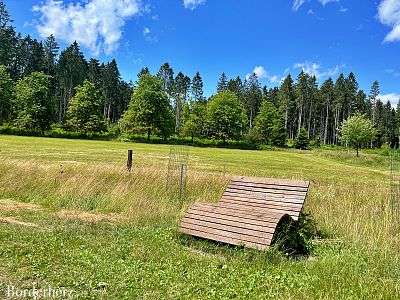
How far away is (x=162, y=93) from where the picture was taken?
6931 cm

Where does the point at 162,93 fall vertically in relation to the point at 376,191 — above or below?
above

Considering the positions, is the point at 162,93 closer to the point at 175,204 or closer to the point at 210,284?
the point at 175,204

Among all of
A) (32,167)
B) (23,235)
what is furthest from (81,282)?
(32,167)

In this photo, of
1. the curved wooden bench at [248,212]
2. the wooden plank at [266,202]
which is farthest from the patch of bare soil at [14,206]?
the wooden plank at [266,202]

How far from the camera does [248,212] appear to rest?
749 cm

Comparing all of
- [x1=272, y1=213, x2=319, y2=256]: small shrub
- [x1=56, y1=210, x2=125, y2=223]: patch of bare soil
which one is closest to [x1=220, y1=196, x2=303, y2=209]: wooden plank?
[x1=272, y1=213, x2=319, y2=256]: small shrub

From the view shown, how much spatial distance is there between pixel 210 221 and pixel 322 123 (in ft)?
333

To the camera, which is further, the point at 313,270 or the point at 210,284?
the point at 313,270

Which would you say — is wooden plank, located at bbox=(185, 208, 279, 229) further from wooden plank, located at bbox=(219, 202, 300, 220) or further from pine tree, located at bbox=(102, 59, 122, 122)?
pine tree, located at bbox=(102, 59, 122, 122)

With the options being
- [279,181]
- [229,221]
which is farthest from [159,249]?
[279,181]

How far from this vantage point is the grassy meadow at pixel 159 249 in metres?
5.17

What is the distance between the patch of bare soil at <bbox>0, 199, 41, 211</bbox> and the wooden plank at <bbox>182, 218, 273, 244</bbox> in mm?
4200

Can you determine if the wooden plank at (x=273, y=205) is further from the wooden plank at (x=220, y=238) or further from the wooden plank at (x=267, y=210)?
the wooden plank at (x=220, y=238)

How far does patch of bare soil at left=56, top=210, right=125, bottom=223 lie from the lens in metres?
8.99
